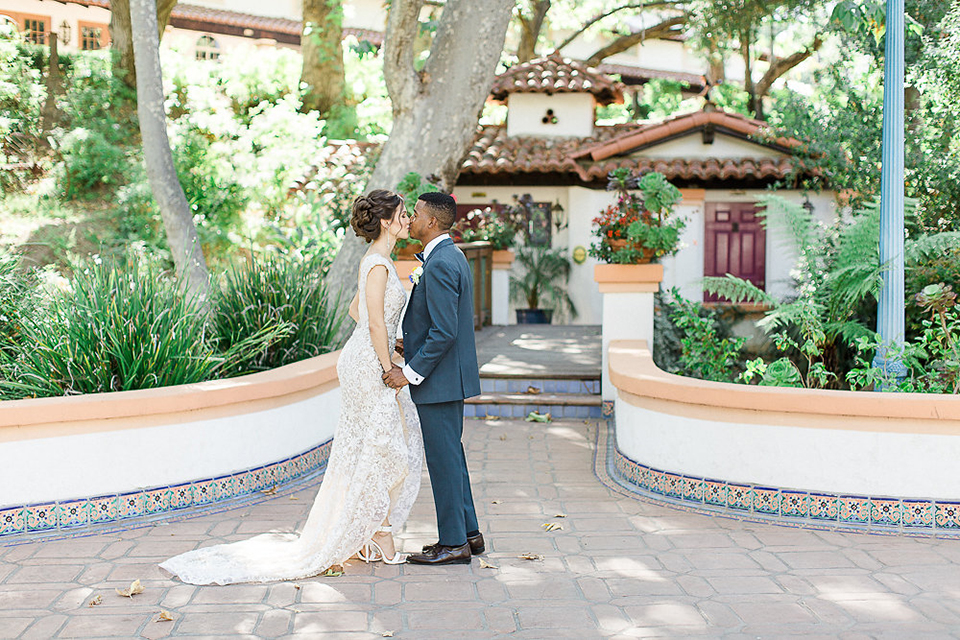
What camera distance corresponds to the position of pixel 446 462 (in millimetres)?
4930

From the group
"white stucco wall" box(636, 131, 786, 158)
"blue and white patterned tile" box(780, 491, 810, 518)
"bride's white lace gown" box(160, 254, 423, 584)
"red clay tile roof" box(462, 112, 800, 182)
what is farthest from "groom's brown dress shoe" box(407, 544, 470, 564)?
"white stucco wall" box(636, 131, 786, 158)

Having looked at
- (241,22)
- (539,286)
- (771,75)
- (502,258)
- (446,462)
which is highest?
(241,22)

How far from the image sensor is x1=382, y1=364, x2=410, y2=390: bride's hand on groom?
4824 millimetres

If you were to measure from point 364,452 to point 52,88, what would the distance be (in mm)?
16768

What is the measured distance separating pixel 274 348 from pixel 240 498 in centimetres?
179

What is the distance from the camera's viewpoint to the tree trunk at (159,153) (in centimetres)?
971

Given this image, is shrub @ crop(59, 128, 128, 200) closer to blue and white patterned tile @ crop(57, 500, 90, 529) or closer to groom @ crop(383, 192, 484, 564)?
blue and white patterned tile @ crop(57, 500, 90, 529)

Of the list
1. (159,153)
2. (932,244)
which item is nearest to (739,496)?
(932,244)

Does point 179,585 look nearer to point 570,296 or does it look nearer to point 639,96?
point 570,296

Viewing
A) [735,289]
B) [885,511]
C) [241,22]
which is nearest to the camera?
[885,511]

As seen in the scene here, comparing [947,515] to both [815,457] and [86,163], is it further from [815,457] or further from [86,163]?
[86,163]

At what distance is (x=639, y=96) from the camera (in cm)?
3059

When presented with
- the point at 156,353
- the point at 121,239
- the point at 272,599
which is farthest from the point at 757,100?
the point at 272,599

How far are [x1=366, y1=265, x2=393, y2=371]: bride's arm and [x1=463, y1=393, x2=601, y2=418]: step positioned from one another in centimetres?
463
